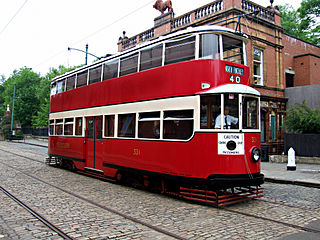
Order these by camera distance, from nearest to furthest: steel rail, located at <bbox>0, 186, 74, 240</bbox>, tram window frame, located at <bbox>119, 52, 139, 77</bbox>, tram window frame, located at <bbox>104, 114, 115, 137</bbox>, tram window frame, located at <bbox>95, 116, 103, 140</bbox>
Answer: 1. steel rail, located at <bbox>0, 186, 74, 240</bbox>
2. tram window frame, located at <bbox>119, 52, 139, 77</bbox>
3. tram window frame, located at <bbox>104, 114, 115, 137</bbox>
4. tram window frame, located at <bbox>95, 116, 103, 140</bbox>

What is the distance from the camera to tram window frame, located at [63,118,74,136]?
1297 cm

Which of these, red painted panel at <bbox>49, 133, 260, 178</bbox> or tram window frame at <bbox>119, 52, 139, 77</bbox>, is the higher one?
A: tram window frame at <bbox>119, 52, 139, 77</bbox>

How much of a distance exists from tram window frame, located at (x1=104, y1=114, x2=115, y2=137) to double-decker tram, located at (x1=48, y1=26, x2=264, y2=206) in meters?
0.02

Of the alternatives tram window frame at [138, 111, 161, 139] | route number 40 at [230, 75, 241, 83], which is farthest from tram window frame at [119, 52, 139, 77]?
route number 40 at [230, 75, 241, 83]

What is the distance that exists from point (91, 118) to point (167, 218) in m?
6.51

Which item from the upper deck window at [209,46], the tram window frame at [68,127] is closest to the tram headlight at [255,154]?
the upper deck window at [209,46]

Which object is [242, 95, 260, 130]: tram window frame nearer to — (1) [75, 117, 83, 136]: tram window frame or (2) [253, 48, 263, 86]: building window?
(1) [75, 117, 83, 136]: tram window frame

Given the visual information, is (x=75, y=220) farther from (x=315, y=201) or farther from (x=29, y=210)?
(x=315, y=201)

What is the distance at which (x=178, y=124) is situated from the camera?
744 cm

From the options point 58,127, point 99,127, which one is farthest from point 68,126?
point 99,127

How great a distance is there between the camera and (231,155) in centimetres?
675

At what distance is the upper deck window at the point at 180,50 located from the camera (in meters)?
7.54

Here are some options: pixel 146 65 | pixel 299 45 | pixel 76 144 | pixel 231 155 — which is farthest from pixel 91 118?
pixel 299 45

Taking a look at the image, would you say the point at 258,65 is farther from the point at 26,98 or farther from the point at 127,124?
the point at 26,98
